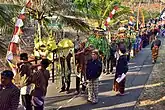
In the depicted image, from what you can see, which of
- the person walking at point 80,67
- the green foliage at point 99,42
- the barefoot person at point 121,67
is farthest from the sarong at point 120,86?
the green foliage at point 99,42

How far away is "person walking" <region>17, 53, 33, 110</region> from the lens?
8586 millimetres

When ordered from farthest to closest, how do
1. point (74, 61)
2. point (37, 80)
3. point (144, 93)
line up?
point (144, 93)
point (74, 61)
point (37, 80)

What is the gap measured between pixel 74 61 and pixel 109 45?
424cm

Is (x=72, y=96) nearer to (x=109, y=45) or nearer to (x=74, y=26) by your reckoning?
(x=74, y=26)

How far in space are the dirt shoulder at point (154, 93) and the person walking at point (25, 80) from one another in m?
3.32

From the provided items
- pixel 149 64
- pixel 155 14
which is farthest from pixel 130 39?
pixel 155 14

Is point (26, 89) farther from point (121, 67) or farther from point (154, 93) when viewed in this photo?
point (154, 93)

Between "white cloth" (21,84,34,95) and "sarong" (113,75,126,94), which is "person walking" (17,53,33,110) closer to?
"white cloth" (21,84,34,95)

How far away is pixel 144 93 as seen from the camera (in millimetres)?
12281

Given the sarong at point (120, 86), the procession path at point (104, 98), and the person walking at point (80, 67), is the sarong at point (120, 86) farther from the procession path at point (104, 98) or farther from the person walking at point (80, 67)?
the person walking at point (80, 67)

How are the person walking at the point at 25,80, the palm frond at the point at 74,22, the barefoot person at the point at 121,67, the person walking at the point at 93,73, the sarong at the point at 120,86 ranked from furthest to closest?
the palm frond at the point at 74,22
the sarong at the point at 120,86
the barefoot person at the point at 121,67
the person walking at the point at 93,73
the person walking at the point at 25,80

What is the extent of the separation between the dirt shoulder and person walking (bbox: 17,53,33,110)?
3322 millimetres

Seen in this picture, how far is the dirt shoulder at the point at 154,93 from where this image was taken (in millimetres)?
10727

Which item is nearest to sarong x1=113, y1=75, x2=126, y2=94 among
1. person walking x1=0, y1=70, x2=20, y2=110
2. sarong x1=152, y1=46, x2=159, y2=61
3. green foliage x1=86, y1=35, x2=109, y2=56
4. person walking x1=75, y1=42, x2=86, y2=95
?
person walking x1=75, y1=42, x2=86, y2=95
